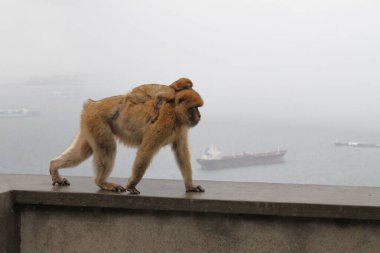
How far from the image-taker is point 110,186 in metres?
3.70

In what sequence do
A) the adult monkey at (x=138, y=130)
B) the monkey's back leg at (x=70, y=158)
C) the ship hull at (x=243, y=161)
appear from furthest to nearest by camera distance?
the ship hull at (x=243, y=161) < the monkey's back leg at (x=70, y=158) < the adult monkey at (x=138, y=130)

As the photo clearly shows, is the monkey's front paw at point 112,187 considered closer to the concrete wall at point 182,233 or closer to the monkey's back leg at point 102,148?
the monkey's back leg at point 102,148

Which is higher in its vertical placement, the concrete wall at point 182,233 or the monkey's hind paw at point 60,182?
the monkey's hind paw at point 60,182

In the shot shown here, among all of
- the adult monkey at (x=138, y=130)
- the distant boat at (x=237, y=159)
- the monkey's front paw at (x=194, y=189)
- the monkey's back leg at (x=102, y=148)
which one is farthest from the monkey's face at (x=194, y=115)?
the distant boat at (x=237, y=159)

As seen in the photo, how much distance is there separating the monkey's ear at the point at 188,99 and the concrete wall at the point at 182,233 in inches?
28.1

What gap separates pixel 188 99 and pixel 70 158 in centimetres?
103

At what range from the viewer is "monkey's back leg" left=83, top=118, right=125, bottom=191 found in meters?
3.69

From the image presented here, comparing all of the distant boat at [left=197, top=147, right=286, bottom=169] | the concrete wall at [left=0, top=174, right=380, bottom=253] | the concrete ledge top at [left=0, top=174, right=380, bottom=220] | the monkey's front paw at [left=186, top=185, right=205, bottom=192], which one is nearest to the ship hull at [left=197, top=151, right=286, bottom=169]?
the distant boat at [left=197, top=147, right=286, bottom=169]

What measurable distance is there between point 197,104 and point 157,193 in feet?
2.09

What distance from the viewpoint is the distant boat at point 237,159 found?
1110 cm

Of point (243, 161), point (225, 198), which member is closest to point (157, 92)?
point (225, 198)

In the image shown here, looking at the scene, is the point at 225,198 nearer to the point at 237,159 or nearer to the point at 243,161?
the point at 243,161

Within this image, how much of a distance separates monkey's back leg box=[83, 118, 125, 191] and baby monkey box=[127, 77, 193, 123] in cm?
28

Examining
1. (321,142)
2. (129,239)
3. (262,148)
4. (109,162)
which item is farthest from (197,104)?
(321,142)
